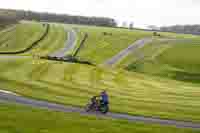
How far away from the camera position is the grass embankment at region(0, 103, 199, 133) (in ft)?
89.3

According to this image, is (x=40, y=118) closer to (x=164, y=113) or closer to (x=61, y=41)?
(x=164, y=113)

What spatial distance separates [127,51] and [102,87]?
176ft

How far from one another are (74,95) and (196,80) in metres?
43.5

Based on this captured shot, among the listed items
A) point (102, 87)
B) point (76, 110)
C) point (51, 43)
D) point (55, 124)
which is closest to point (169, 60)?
point (51, 43)

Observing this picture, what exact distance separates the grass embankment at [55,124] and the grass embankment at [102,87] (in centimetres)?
979

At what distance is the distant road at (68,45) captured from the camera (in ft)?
346

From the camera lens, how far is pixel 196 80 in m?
85.7

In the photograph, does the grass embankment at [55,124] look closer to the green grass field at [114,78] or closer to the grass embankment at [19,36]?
the green grass field at [114,78]

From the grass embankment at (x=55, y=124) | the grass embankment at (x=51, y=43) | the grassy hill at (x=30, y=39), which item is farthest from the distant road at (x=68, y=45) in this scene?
the grass embankment at (x=55, y=124)

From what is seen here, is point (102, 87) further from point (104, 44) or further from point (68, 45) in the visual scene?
point (104, 44)

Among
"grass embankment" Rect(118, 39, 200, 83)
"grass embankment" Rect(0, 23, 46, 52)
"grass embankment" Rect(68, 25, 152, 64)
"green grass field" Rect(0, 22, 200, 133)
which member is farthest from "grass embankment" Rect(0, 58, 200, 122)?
"grass embankment" Rect(0, 23, 46, 52)

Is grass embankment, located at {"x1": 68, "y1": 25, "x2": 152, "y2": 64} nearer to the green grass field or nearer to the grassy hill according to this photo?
the green grass field

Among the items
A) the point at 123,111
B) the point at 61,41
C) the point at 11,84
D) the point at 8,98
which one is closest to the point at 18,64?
the point at 11,84

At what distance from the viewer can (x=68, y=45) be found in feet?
399
